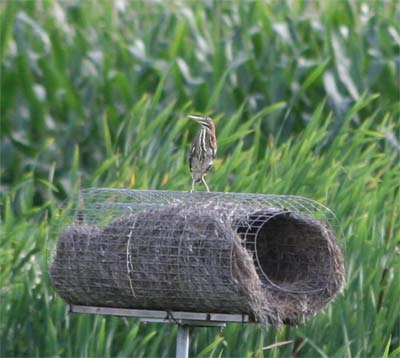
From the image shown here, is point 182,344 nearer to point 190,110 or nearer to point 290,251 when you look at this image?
point 290,251

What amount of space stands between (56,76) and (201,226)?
5043 mm

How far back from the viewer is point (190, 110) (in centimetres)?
720

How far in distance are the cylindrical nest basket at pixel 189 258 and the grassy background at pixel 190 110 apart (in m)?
0.93

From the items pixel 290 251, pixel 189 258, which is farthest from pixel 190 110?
pixel 189 258

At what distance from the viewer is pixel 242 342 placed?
4441 millimetres

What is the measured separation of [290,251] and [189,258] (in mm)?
643

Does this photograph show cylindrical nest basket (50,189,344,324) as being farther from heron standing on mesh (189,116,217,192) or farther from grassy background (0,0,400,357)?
grassy background (0,0,400,357)

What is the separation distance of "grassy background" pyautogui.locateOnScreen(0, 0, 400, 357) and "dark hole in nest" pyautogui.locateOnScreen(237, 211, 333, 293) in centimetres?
77

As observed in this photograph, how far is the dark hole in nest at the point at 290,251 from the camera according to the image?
3729mm

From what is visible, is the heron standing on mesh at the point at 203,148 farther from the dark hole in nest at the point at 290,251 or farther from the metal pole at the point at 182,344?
the metal pole at the point at 182,344

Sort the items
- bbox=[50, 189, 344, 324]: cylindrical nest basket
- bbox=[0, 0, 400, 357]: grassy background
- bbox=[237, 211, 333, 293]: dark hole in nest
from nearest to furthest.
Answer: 1. bbox=[50, 189, 344, 324]: cylindrical nest basket
2. bbox=[237, 211, 333, 293]: dark hole in nest
3. bbox=[0, 0, 400, 357]: grassy background

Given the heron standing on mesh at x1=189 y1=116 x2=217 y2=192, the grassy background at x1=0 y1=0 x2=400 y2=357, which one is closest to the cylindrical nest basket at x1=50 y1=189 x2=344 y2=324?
the heron standing on mesh at x1=189 y1=116 x2=217 y2=192

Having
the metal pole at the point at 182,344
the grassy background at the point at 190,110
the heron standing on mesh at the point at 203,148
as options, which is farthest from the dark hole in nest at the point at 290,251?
the grassy background at the point at 190,110

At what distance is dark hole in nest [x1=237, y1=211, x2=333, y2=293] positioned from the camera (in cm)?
373
